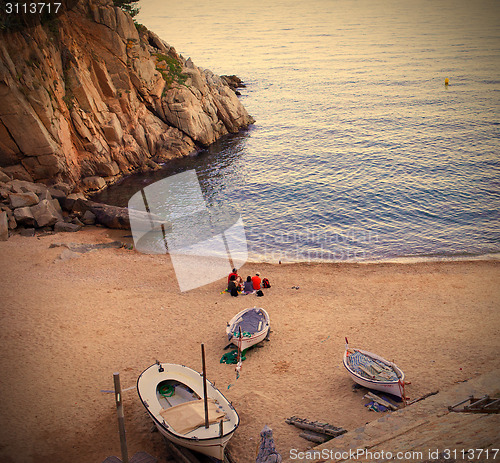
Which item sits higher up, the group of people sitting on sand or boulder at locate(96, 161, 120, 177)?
boulder at locate(96, 161, 120, 177)

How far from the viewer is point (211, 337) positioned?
16.9 meters

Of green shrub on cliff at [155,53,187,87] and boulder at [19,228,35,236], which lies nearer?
boulder at [19,228,35,236]

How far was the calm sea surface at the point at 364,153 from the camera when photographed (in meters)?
29.3

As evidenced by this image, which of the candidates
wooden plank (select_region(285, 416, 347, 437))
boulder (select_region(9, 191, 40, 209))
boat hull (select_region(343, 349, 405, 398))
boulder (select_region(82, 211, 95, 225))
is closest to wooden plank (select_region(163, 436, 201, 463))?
wooden plank (select_region(285, 416, 347, 437))

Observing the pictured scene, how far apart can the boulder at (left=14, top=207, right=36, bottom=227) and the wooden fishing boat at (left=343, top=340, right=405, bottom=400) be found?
22711mm

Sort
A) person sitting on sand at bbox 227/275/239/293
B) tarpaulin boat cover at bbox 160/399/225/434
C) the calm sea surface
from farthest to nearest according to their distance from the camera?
the calm sea surface
person sitting on sand at bbox 227/275/239/293
tarpaulin boat cover at bbox 160/399/225/434

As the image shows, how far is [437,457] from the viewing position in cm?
853

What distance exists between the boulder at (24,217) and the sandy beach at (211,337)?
2116mm

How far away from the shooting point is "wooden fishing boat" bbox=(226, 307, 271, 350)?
15.6 meters

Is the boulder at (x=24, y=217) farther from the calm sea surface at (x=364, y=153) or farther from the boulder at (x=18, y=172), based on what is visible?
the calm sea surface at (x=364, y=153)

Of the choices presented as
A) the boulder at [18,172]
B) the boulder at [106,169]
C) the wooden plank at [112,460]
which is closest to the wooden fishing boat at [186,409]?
the wooden plank at [112,460]

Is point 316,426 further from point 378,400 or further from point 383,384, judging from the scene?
point 383,384

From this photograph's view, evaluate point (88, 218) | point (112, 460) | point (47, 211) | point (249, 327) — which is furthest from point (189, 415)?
point (88, 218)

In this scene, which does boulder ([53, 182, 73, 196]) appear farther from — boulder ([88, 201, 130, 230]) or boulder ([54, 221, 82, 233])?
boulder ([54, 221, 82, 233])
